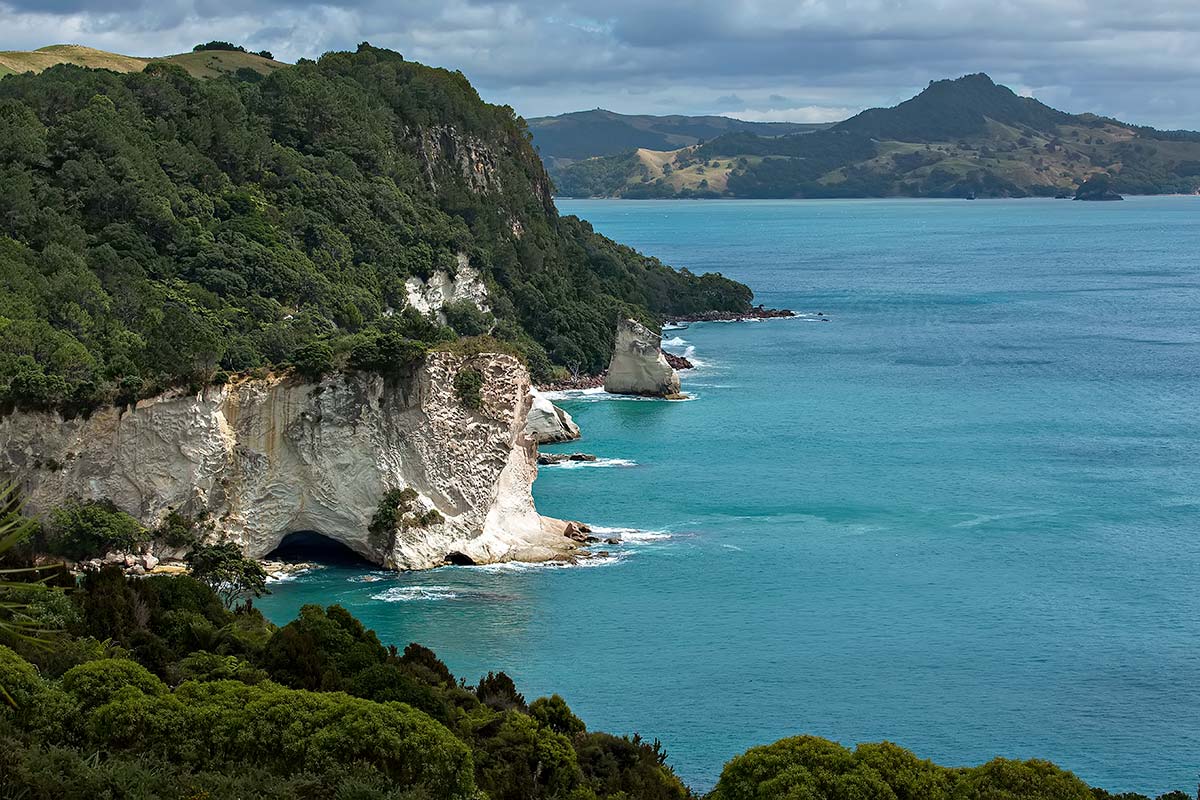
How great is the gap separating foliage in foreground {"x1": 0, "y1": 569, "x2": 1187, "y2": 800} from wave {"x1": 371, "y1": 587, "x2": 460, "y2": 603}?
56.2 ft

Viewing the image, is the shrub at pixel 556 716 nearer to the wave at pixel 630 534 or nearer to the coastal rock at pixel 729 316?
the wave at pixel 630 534

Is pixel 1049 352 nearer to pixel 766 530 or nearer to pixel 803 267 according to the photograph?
pixel 766 530

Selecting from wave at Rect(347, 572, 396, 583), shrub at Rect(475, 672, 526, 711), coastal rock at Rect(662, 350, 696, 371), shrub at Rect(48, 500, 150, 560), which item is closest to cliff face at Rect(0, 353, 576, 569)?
wave at Rect(347, 572, 396, 583)

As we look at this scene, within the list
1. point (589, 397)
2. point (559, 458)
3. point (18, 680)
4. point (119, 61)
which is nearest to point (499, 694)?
point (18, 680)

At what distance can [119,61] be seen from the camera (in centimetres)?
12025

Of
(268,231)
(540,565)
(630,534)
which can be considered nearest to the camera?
(540,565)

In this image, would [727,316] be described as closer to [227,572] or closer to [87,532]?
[227,572]

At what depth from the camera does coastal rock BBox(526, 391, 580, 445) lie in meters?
80.1

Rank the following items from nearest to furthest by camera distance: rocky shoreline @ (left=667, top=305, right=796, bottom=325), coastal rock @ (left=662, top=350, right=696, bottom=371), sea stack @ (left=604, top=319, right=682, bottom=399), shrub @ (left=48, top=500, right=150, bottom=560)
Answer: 1. shrub @ (left=48, top=500, right=150, bottom=560)
2. sea stack @ (left=604, top=319, right=682, bottom=399)
3. coastal rock @ (left=662, top=350, right=696, bottom=371)
4. rocky shoreline @ (left=667, top=305, right=796, bottom=325)

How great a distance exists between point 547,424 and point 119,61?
193ft

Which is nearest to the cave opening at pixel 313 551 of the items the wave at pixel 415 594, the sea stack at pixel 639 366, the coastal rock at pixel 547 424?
the wave at pixel 415 594

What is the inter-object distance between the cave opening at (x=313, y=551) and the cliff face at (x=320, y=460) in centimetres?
85

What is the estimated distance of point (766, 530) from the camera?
6178 centimetres

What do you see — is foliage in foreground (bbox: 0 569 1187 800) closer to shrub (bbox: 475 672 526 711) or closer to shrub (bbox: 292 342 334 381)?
shrub (bbox: 475 672 526 711)
